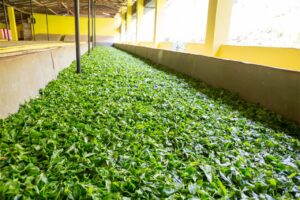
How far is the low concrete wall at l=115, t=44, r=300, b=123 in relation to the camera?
2.72m

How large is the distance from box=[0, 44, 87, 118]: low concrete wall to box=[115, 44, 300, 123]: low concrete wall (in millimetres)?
3008

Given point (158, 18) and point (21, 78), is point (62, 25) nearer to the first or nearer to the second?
point (158, 18)

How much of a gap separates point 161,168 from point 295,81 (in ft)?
6.70

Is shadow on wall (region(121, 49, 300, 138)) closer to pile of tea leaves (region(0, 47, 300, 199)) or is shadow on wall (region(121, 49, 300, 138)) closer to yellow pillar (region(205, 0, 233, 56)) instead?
pile of tea leaves (region(0, 47, 300, 199))

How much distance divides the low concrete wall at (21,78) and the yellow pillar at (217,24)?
4389 mm

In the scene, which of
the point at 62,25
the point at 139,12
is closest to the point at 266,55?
the point at 139,12


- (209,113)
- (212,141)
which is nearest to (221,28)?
(209,113)

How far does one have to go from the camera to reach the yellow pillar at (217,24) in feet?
20.4

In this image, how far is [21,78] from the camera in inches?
106

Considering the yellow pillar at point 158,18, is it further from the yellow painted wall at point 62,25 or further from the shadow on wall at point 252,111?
the yellow painted wall at point 62,25

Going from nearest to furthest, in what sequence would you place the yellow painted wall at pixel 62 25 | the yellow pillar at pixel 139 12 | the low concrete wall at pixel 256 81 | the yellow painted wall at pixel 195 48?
the low concrete wall at pixel 256 81
the yellow painted wall at pixel 195 48
the yellow pillar at pixel 139 12
the yellow painted wall at pixel 62 25

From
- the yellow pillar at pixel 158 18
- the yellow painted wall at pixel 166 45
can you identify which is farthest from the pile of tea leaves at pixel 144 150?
the yellow pillar at pixel 158 18

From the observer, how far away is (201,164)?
1705 mm

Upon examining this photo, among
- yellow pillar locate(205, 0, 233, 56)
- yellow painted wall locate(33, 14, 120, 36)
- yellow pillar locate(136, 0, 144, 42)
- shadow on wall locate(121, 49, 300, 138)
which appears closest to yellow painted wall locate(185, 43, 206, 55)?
yellow pillar locate(205, 0, 233, 56)
